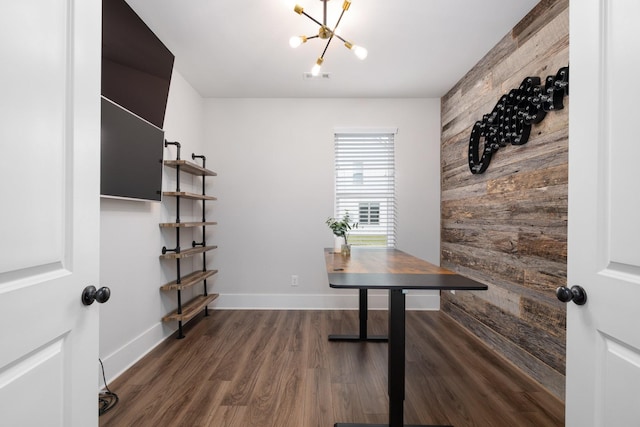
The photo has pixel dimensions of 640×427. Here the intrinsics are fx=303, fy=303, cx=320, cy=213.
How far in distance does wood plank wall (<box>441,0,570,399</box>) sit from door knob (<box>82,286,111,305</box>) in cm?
236

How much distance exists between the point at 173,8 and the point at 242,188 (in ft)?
6.69

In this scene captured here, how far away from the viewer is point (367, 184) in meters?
3.94

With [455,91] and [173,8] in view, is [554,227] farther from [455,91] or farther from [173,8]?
[173,8]

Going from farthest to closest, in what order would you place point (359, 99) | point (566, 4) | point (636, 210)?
point (359, 99), point (566, 4), point (636, 210)

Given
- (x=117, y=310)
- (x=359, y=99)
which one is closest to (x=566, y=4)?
(x=359, y=99)

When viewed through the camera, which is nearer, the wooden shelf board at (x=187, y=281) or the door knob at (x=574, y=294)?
the door knob at (x=574, y=294)

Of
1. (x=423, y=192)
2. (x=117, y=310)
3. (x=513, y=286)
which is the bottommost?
(x=117, y=310)

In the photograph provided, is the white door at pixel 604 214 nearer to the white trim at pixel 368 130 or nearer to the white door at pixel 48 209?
the white door at pixel 48 209

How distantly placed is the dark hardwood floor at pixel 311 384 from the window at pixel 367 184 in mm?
1312

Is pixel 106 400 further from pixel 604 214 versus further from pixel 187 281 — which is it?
pixel 604 214

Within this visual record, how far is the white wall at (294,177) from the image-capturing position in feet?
12.7

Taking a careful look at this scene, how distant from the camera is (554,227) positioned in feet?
6.40

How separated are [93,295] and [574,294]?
4.79ft

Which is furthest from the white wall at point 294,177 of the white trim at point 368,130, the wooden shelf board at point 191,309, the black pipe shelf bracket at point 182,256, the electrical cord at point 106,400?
the electrical cord at point 106,400
